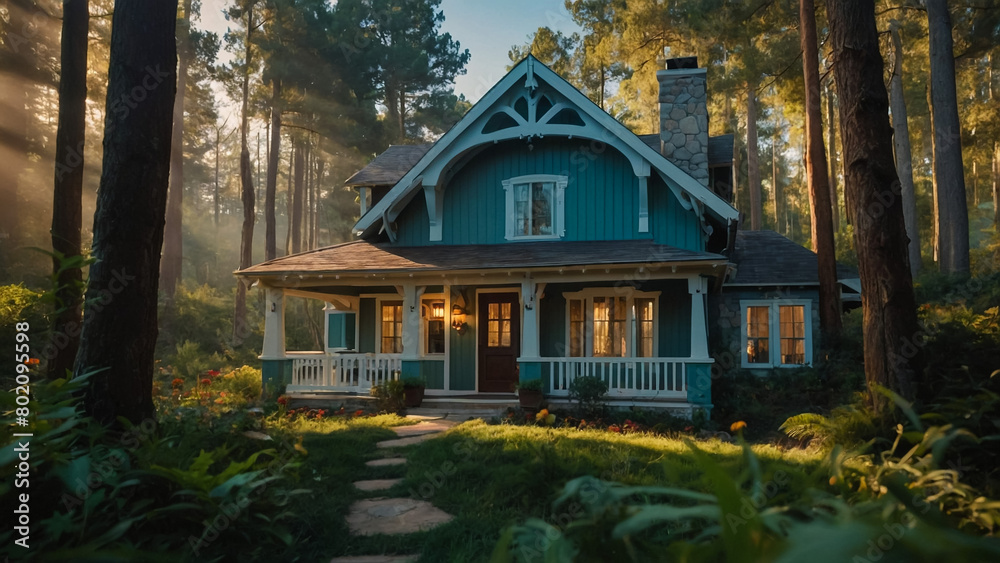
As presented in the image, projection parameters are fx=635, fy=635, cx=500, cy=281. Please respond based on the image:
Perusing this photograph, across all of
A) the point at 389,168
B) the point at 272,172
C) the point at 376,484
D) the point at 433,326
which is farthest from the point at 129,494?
the point at 272,172

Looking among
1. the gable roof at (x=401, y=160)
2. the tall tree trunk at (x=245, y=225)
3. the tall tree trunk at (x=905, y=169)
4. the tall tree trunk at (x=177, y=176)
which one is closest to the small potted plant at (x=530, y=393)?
the gable roof at (x=401, y=160)

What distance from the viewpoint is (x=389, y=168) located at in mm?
15547

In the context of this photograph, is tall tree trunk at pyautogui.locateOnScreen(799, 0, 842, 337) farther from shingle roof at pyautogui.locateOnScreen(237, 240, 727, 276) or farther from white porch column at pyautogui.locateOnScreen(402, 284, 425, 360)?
white porch column at pyautogui.locateOnScreen(402, 284, 425, 360)

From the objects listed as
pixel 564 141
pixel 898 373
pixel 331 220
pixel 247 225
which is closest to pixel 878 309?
pixel 898 373

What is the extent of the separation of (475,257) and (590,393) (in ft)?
11.5

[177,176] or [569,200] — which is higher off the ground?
[177,176]

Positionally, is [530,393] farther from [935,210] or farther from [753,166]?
[935,210]

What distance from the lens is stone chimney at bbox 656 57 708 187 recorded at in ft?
44.0

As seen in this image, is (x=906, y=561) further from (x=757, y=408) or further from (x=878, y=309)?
(x=757, y=408)

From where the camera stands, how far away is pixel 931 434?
1.74 metres

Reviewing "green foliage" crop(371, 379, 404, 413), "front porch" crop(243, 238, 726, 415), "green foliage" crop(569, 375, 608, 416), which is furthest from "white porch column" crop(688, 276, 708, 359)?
"green foliage" crop(371, 379, 404, 413)

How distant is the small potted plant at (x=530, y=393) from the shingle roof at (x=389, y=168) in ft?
19.4

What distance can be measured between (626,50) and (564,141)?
26.3 ft

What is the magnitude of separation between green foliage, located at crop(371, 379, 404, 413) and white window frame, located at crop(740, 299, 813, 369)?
7.24m
